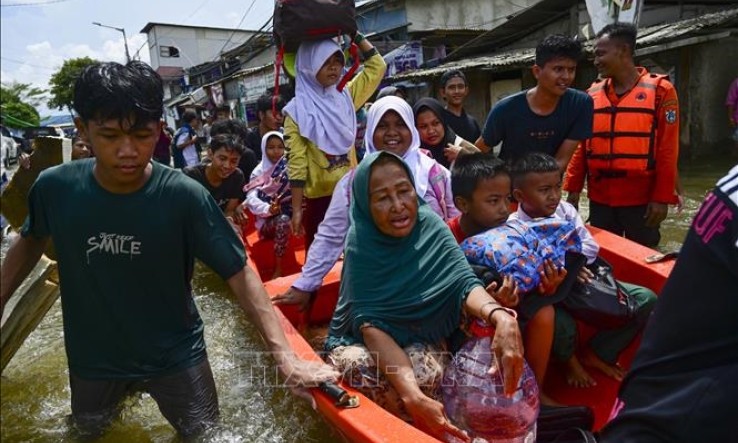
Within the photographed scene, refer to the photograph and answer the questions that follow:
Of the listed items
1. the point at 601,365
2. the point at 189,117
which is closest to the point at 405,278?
the point at 601,365

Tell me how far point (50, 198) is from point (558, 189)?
2000 millimetres

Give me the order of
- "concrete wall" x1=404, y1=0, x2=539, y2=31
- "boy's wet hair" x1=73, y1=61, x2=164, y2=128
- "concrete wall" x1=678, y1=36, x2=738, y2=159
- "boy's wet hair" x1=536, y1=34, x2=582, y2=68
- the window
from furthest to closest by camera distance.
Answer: the window
"concrete wall" x1=404, y1=0, x2=539, y2=31
"concrete wall" x1=678, y1=36, x2=738, y2=159
"boy's wet hair" x1=536, y1=34, x2=582, y2=68
"boy's wet hair" x1=73, y1=61, x2=164, y2=128

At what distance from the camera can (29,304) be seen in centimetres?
184

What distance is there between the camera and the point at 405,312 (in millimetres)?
1973

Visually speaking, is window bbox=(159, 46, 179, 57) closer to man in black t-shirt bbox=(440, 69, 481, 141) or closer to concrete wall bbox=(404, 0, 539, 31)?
concrete wall bbox=(404, 0, 539, 31)

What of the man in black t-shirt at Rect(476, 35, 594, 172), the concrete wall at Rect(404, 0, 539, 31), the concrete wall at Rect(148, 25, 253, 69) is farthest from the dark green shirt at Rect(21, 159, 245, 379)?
the concrete wall at Rect(148, 25, 253, 69)

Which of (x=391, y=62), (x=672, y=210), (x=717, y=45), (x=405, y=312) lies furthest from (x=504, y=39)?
(x=405, y=312)

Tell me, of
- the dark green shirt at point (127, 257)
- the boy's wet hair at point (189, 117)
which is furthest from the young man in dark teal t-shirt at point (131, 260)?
the boy's wet hair at point (189, 117)

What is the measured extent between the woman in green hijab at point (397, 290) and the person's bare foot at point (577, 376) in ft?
2.52

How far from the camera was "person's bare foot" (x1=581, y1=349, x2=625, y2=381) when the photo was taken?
2463 mm

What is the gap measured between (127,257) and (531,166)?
168 centimetres

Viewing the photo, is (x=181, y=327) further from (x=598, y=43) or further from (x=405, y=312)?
(x=598, y=43)

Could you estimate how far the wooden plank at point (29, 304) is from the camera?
163 cm

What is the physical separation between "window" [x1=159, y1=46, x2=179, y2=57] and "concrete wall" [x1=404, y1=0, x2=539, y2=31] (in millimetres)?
22974
